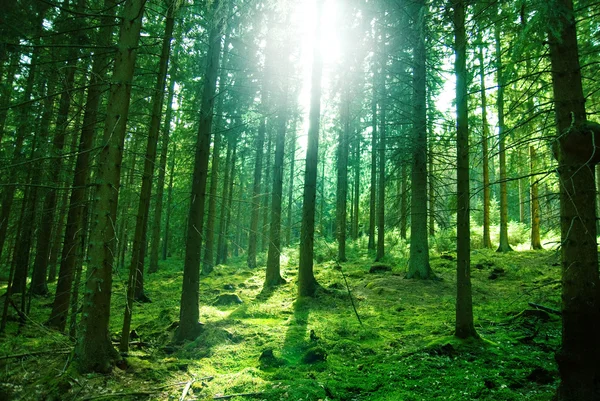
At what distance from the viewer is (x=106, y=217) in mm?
5012

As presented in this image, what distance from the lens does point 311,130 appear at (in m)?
10.8

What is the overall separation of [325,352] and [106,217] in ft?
14.7

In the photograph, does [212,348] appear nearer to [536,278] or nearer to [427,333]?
[427,333]

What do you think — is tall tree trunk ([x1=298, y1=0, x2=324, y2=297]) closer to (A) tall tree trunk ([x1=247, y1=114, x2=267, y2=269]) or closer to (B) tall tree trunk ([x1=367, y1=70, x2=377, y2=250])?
(B) tall tree trunk ([x1=367, y1=70, x2=377, y2=250])

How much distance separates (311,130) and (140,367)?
7.92m

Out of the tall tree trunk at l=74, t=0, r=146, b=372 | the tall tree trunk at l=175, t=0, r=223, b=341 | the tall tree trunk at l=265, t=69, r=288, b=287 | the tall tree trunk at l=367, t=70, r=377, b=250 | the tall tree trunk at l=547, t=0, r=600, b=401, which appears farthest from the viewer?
the tall tree trunk at l=367, t=70, r=377, b=250

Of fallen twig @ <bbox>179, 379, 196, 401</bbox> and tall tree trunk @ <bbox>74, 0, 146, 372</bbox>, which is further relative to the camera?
tall tree trunk @ <bbox>74, 0, 146, 372</bbox>

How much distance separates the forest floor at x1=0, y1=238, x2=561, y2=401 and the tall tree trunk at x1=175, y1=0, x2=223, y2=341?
45 cm

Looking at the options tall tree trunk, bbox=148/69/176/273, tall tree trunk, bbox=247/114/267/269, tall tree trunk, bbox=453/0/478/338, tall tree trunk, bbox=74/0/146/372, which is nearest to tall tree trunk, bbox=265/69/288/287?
tall tree trunk, bbox=247/114/267/269

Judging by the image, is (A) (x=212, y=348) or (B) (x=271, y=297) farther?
(B) (x=271, y=297)

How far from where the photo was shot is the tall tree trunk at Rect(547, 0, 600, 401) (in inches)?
153

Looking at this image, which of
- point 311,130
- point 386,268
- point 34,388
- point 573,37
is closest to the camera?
point 34,388

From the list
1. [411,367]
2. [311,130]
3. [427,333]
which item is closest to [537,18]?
[411,367]

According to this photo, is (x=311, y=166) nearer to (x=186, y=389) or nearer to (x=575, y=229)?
(x=186, y=389)
